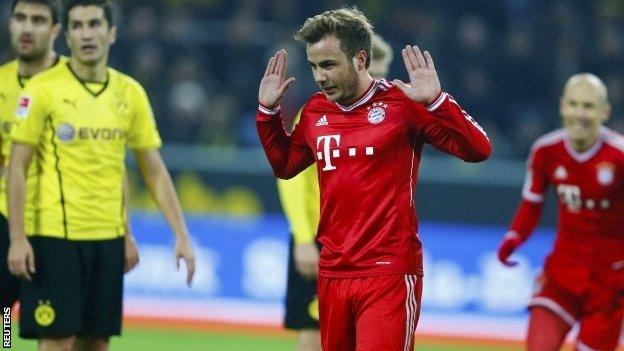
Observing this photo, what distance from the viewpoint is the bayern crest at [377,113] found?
5.52 m

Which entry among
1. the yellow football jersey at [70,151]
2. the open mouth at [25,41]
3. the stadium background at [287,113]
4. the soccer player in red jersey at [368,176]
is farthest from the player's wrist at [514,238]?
the stadium background at [287,113]

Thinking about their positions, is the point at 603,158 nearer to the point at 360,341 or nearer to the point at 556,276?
the point at 556,276

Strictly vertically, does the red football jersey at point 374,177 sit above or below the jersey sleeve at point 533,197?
above

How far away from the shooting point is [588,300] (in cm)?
754

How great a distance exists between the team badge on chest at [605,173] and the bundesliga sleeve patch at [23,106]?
3361 millimetres

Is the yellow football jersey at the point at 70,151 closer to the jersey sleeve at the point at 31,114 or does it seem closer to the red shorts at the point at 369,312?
the jersey sleeve at the point at 31,114

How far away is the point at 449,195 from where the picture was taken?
13.5 metres

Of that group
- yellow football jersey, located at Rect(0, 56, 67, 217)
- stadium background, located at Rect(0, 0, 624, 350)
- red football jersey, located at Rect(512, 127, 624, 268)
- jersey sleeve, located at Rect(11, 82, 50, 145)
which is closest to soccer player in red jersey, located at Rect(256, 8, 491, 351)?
jersey sleeve, located at Rect(11, 82, 50, 145)

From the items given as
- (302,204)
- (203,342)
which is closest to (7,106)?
(302,204)

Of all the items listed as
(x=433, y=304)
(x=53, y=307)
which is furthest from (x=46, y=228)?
(x=433, y=304)

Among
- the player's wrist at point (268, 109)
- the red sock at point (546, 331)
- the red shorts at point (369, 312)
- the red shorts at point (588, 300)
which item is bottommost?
the red sock at point (546, 331)

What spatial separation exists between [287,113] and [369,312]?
9.76 meters

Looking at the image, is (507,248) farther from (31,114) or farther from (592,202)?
(31,114)

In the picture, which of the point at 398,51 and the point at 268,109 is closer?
the point at 268,109
